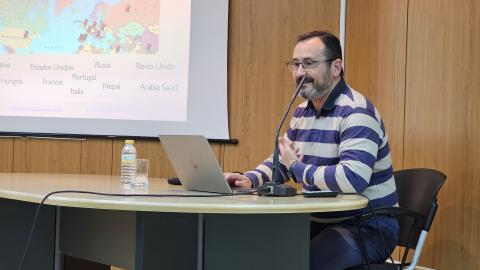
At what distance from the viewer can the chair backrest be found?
239 cm

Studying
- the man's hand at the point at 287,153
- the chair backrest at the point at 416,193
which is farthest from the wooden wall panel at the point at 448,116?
the man's hand at the point at 287,153

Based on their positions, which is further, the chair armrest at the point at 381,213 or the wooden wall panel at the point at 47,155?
the wooden wall panel at the point at 47,155

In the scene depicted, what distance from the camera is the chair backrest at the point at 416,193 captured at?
7.85ft

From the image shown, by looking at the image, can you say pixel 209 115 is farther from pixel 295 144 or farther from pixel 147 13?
pixel 295 144

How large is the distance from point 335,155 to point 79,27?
277 centimetres

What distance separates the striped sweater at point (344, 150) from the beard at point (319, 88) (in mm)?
33

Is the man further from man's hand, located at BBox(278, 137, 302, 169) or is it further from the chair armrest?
the chair armrest

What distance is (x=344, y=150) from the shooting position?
231cm

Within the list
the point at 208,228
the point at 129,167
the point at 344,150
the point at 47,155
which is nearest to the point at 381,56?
the point at 344,150

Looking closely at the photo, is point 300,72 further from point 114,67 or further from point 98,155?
point 98,155

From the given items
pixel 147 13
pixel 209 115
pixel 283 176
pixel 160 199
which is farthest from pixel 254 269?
pixel 147 13

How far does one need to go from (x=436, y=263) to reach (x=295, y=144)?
1.25 metres

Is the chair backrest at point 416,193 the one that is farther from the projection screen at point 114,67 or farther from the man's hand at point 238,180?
the projection screen at point 114,67

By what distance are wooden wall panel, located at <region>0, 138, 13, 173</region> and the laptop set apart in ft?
8.93
